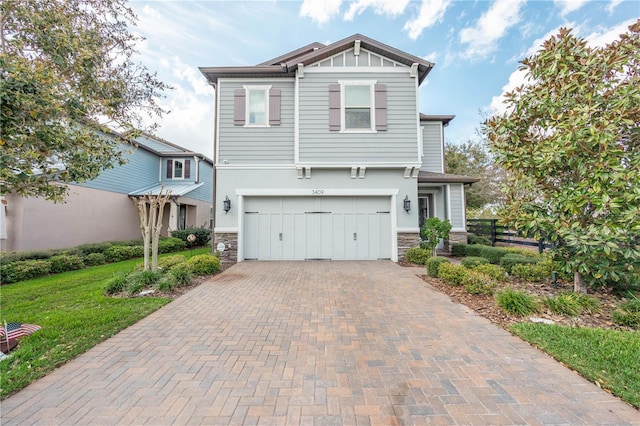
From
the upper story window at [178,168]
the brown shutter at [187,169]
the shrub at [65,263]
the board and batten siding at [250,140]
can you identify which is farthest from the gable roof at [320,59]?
the upper story window at [178,168]

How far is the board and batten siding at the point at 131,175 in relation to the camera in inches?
513

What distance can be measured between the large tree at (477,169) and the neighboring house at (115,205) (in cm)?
1779

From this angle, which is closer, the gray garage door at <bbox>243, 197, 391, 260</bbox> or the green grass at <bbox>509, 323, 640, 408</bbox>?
the green grass at <bbox>509, 323, 640, 408</bbox>

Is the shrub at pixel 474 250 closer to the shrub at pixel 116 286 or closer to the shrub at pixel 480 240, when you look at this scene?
the shrub at pixel 480 240

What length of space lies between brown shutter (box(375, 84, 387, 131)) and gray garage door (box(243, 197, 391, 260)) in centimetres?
269

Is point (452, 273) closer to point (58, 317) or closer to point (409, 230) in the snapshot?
point (409, 230)

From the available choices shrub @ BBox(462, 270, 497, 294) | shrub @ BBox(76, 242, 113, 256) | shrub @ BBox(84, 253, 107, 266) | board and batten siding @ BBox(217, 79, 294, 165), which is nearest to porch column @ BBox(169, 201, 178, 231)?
shrub @ BBox(76, 242, 113, 256)

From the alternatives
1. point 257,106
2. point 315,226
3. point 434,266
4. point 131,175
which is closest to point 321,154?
point 315,226

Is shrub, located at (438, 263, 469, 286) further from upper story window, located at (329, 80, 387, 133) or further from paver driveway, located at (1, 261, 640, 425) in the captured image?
upper story window, located at (329, 80, 387, 133)

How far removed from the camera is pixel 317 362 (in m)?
2.95

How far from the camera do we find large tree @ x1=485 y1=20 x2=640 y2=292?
4258 mm

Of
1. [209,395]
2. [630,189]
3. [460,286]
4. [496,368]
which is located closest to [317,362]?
[209,395]

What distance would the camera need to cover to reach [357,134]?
9305mm

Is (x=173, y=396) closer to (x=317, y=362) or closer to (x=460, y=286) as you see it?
(x=317, y=362)
